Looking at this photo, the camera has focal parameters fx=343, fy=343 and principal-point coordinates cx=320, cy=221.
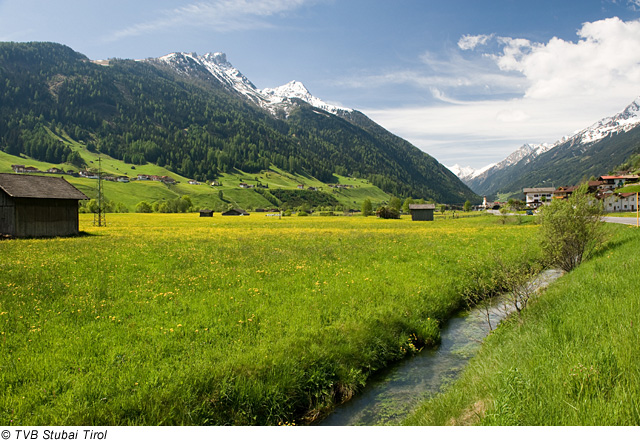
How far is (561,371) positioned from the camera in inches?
278

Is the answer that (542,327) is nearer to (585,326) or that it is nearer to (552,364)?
(585,326)

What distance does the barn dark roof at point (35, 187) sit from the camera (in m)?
35.6

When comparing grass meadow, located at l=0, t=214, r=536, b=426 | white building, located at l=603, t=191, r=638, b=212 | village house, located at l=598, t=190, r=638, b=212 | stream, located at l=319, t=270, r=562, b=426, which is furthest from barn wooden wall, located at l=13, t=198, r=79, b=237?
white building, located at l=603, t=191, r=638, b=212

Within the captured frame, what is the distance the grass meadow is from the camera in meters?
7.76

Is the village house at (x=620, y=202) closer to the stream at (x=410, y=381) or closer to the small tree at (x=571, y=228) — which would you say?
the small tree at (x=571, y=228)

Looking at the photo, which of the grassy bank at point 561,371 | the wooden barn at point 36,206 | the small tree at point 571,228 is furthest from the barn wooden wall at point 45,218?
the small tree at point 571,228

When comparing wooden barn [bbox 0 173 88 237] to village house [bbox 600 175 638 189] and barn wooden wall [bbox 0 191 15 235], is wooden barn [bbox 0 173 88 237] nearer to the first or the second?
barn wooden wall [bbox 0 191 15 235]

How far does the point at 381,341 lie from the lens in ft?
40.9

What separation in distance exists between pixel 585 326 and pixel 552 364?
9.20 feet

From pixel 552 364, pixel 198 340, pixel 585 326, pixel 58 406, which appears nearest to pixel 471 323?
pixel 585 326

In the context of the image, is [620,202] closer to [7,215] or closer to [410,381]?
[410,381]

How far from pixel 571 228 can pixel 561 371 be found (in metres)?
19.5

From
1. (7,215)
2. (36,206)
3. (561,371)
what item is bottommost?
(561,371)

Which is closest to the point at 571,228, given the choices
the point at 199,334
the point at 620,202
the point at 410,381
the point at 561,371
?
the point at 410,381
